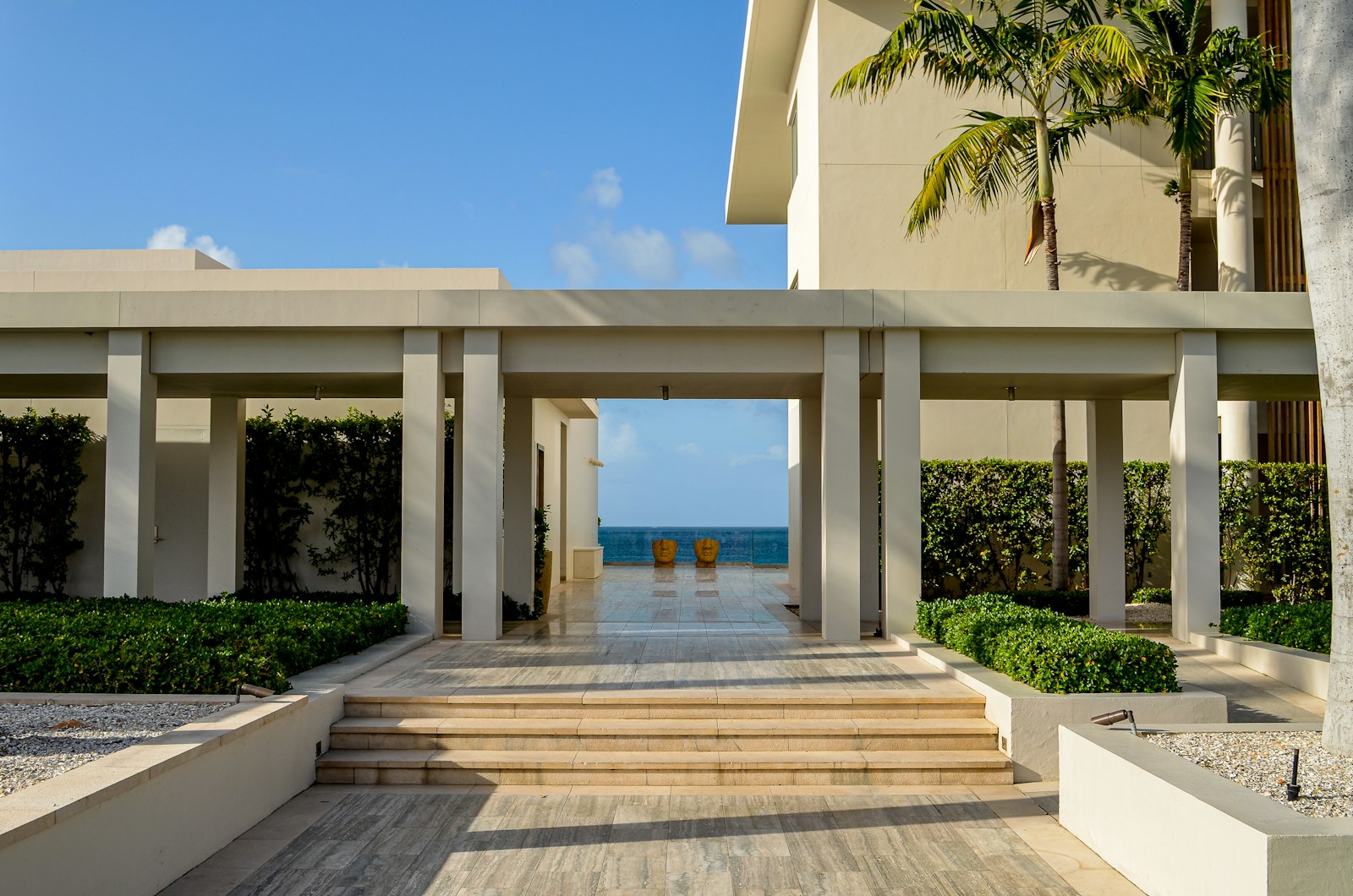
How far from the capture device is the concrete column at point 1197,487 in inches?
425

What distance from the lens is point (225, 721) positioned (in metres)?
5.93

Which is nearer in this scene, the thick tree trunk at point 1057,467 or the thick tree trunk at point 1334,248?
the thick tree trunk at point 1334,248

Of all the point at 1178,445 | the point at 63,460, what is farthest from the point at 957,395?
the point at 63,460

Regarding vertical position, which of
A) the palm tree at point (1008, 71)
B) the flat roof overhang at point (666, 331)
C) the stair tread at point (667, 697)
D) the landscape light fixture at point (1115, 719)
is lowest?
the stair tread at point (667, 697)

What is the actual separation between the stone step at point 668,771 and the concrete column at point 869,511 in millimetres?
5913

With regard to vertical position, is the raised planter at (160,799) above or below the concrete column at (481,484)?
below

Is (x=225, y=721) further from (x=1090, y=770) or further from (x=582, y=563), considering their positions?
(x=582, y=563)

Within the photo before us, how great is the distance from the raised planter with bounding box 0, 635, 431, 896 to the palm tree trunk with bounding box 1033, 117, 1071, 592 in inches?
386

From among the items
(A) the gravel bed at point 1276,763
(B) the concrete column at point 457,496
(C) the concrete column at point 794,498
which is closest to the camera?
(A) the gravel bed at point 1276,763

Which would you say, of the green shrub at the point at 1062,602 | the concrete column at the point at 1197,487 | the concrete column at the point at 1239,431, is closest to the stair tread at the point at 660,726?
the concrete column at the point at 1197,487

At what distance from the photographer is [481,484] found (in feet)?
35.8

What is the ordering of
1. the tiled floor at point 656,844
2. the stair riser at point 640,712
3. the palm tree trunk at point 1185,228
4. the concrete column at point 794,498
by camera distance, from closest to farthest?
1. the tiled floor at point 656,844
2. the stair riser at point 640,712
3. the palm tree trunk at point 1185,228
4. the concrete column at point 794,498

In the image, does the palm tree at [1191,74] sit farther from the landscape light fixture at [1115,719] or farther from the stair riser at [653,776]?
the stair riser at [653,776]

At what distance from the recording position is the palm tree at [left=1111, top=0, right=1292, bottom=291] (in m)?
11.9
